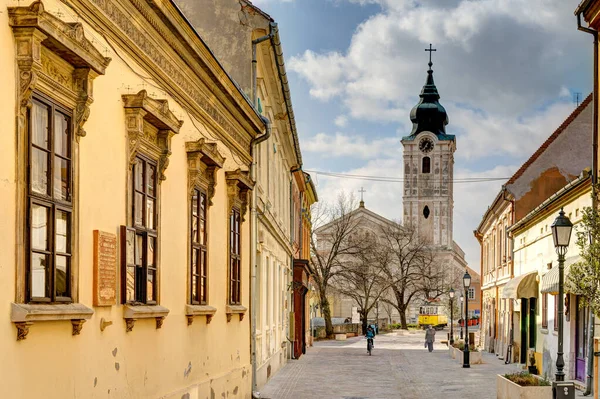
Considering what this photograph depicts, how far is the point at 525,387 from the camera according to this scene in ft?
51.6

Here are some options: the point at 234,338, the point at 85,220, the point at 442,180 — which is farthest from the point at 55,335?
the point at 442,180

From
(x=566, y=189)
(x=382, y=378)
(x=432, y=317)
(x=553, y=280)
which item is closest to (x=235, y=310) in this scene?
(x=553, y=280)

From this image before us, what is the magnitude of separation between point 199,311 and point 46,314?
613cm

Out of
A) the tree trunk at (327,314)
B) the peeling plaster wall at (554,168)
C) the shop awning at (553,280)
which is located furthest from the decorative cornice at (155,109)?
the tree trunk at (327,314)

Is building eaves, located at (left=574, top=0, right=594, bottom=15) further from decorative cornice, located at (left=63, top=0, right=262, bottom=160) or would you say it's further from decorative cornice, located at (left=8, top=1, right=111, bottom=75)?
decorative cornice, located at (left=8, top=1, right=111, bottom=75)

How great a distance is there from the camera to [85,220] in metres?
8.23

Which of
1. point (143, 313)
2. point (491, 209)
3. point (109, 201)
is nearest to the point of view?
point (109, 201)

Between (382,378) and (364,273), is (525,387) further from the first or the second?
(364,273)

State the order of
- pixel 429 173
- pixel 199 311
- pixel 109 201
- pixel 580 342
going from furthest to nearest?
pixel 429 173
pixel 580 342
pixel 199 311
pixel 109 201

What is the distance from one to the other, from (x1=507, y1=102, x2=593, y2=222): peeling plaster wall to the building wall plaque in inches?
1040

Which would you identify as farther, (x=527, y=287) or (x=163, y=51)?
(x=527, y=287)

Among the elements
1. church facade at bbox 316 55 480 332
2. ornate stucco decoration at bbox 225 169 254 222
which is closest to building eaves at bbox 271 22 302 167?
ornate stucco decoration at bbox 225 169 254 222

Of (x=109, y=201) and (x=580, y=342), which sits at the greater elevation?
(x=109, y=201)

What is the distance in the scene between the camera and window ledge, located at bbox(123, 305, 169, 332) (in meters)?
9.53
